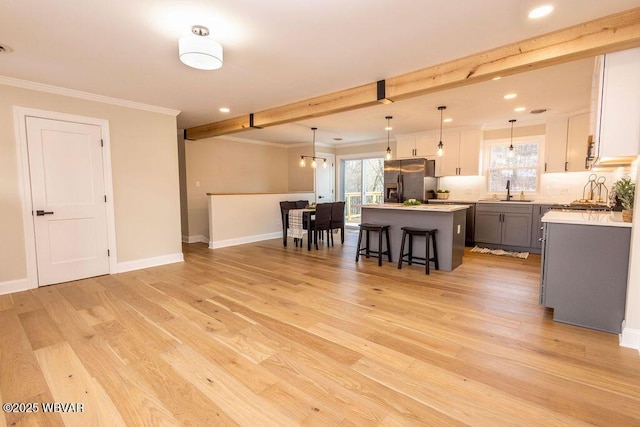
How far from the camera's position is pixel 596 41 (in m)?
2.30

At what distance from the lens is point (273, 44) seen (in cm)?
265

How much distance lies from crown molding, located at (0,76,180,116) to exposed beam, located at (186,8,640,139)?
228cm

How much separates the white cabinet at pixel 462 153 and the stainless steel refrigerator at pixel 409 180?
0.34 meters

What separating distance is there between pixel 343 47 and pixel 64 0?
81.1 inches

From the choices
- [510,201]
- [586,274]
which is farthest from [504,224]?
[586,274]

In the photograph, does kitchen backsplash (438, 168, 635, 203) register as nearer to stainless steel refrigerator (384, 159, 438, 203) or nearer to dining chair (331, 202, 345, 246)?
stainless steel refrigerator (384, 159, 438, 203)

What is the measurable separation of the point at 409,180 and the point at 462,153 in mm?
1192

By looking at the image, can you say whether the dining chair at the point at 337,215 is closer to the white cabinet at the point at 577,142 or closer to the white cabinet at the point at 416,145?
the white cabinet at the point at 416,145

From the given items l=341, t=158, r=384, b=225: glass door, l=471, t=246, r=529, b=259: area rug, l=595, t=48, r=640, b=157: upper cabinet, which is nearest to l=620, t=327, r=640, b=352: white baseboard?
l=595, t=48, r=640, b=157: upper cabinet

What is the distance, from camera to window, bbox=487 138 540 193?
5812 millimetres

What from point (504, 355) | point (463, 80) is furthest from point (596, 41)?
point (504, 355)

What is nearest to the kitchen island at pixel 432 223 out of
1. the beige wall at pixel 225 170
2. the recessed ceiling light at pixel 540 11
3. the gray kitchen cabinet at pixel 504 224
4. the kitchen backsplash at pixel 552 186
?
the gray kitchen cabinet at pixel 504 224

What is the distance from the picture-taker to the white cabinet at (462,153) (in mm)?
6125

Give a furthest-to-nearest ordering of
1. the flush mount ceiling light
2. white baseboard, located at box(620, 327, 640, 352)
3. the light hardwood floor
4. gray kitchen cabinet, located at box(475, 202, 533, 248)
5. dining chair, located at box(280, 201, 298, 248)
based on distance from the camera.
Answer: dining chair, located at box(280, 201, 298, 248), gray kitchen cabinet, located at box(475, 202, 533, 248), the flush mount ceiling light, white baseboard, located at box(620, 327, 640, 352), the light hardwood floor
